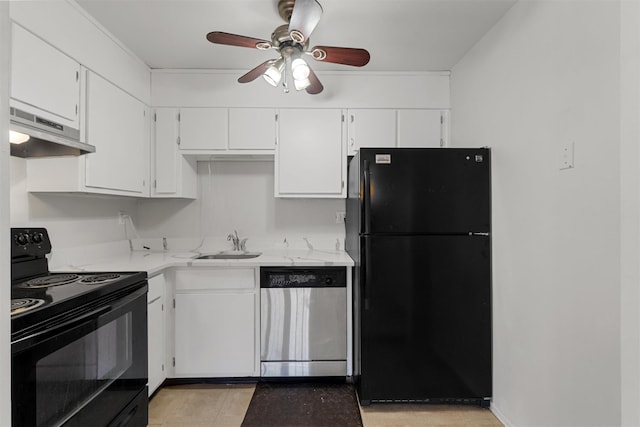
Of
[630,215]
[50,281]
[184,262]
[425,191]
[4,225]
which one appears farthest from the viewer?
[184,262]

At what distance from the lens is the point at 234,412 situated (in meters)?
1.96

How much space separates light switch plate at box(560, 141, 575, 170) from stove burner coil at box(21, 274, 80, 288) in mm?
2298

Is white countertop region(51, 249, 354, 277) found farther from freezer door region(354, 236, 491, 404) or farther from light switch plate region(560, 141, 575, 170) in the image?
light switch plate region(560, 141, 575, 170)

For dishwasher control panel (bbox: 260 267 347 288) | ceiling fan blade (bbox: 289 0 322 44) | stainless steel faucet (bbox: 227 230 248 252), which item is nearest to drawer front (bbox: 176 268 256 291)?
dishwasher control panel (bbox: 260 267 347 288)

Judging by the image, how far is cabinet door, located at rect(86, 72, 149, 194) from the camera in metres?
1.83

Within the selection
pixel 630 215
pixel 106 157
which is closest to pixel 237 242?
pixel 106 157

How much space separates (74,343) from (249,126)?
175cm

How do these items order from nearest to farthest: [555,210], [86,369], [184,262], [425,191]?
[86,369], [555,210], [425,191], [184,262]

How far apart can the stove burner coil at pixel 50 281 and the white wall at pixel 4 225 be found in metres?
1.22

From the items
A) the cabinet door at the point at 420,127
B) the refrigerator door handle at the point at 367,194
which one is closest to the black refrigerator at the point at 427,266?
the refrigerator door handle at the point at 367,194

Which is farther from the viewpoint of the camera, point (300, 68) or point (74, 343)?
point (300, 68)

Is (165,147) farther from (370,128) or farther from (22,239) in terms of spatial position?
(370,128)

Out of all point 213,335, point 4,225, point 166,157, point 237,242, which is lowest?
point 213,335

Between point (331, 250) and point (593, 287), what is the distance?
1.80 metres
